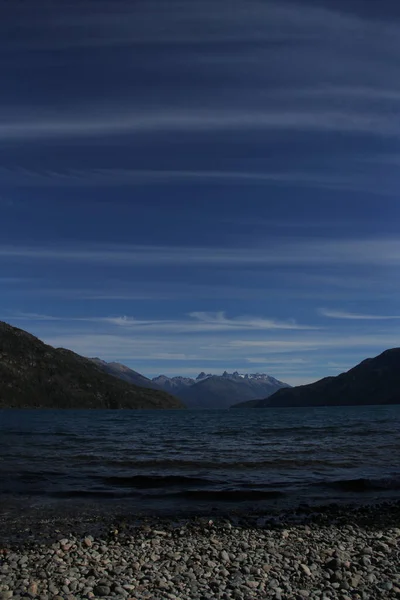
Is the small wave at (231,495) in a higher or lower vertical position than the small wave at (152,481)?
higher

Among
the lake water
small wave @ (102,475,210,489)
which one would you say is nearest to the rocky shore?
the lake water

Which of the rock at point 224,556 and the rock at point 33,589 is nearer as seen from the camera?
the rock at point 33,589

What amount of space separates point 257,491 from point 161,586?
47.2 feet

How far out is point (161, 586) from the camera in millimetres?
12594

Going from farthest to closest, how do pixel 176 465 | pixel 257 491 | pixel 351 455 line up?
pixel 351 455
pixel 176 465
pixel 257 491

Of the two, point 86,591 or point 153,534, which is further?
point 153,534

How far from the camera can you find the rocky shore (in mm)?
12398

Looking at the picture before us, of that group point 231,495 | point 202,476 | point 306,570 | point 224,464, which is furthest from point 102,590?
point 224,464

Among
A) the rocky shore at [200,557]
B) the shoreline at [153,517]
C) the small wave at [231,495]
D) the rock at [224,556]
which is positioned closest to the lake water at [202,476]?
the small wave at [231,495]

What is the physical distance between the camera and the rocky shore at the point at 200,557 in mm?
12398

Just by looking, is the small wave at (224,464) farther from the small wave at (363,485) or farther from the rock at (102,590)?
the rock at (102,590)

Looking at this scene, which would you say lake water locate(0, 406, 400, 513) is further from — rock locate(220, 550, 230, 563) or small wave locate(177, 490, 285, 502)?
rock locate(220, 550, 230, 563)

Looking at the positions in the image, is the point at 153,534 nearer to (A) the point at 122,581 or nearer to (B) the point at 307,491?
(A) the point at 122,581

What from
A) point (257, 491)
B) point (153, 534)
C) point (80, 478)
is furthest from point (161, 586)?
point (80, 478)
